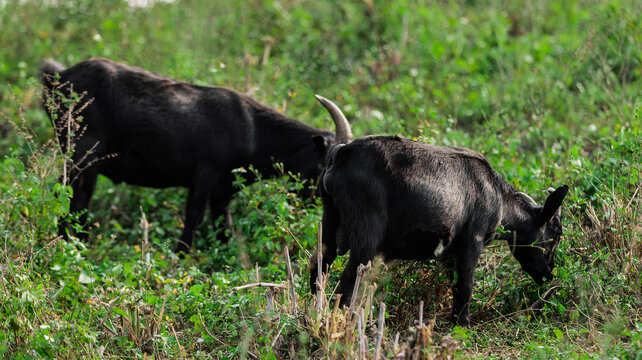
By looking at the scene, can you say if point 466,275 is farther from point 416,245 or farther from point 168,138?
point 168,138

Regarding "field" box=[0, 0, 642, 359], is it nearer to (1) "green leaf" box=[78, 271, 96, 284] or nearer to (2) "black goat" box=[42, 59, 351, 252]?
(1) "green leaf" box=[78, 271, 96, 284]

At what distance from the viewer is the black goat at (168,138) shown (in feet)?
26.0

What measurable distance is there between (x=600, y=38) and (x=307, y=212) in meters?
5.30

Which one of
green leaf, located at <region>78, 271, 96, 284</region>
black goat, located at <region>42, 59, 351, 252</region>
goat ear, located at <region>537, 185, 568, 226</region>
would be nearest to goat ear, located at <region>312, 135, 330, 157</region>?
black goat, located at <region>42, 59, 351, 252</region>

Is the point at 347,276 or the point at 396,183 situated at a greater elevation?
the point at 396,183

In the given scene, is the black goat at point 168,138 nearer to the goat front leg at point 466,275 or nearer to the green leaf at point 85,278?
the green leaf at point 85,278

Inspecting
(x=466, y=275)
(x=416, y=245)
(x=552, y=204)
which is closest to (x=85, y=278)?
(x=416, y=245)

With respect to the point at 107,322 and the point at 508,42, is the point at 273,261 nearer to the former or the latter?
the point at 107,322

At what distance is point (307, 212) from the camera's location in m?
7.11

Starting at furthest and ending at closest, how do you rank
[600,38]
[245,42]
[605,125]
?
[245,42]
[600,38]
[605,125]

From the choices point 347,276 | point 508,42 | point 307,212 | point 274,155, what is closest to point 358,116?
point 274,155

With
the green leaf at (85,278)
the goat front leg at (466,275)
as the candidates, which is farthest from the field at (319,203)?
the goat front leg at (466,275)

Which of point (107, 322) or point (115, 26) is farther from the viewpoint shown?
point (115, 26)

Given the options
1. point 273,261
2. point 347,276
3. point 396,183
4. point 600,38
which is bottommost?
point 273,261
